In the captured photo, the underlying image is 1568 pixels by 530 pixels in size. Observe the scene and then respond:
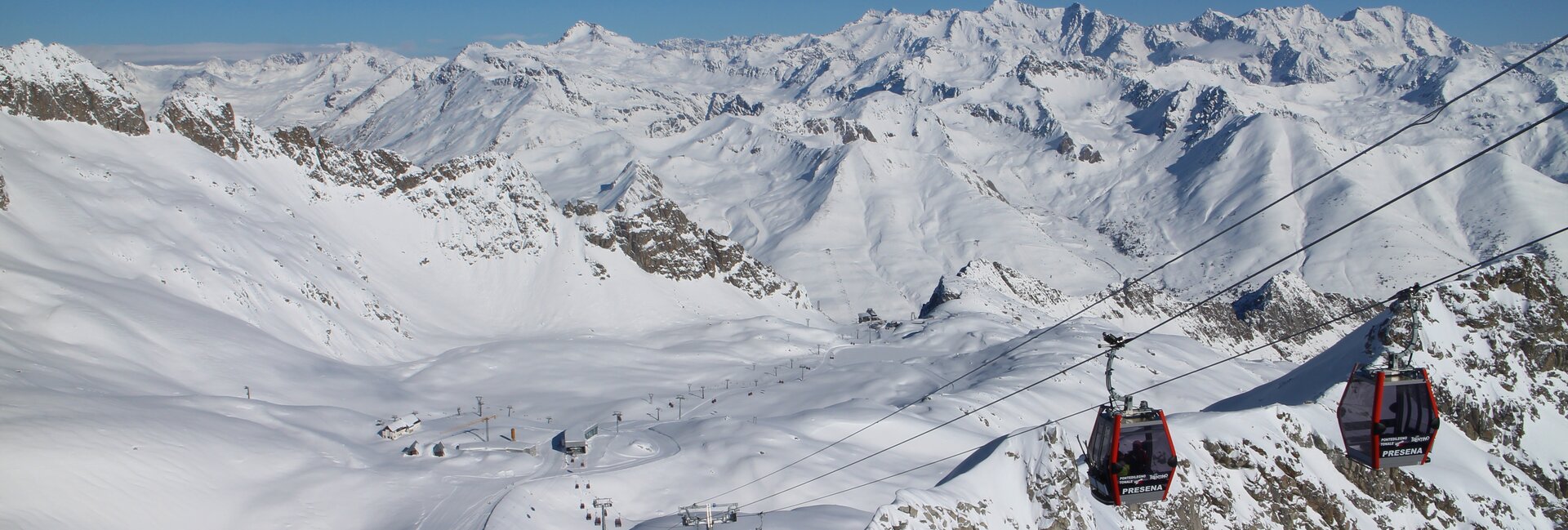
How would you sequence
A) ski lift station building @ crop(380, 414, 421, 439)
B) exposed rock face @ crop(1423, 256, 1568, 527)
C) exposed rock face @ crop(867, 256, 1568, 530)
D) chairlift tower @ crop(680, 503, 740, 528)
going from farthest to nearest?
ski lift station building @ crop(380, 414, 421, 439) < exposed rock face @ crop(1423, 256, 1568, 527) < exposed rock face @ crop(867, 256, 1568, 530) < chairlift tower @ crop(680, 503, 740, 528)

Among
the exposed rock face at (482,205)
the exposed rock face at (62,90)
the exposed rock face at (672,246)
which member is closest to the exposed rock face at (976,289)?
the exposed rock face at (672,246)

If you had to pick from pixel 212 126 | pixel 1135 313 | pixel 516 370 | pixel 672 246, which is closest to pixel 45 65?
pixel 212 126

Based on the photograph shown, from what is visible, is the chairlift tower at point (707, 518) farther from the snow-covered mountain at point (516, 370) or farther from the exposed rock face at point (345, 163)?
the exposed rock face at point (345, 163)

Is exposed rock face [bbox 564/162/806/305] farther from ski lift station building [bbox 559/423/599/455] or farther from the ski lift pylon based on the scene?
the ski lift pylon

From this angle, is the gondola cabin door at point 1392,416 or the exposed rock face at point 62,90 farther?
the exposed rock face at point 62,90

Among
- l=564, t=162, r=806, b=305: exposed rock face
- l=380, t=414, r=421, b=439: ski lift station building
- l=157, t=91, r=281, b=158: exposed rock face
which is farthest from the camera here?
l=564, t=162, r=806, b=305: exposed rock face

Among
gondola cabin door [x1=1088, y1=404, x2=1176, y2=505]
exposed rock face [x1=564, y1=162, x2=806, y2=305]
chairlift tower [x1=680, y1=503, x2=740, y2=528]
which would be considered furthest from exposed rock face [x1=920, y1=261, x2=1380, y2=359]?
gondola cabin door [x1=1088, y1=404, x2=1176, y2=505]

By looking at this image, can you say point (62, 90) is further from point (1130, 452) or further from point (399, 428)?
point (1130, 452)
